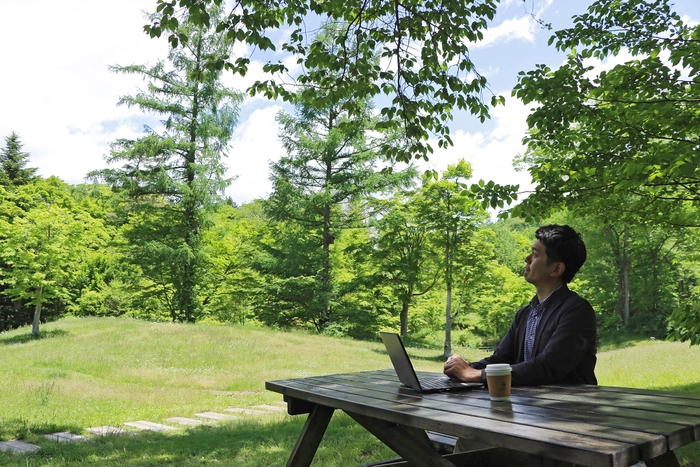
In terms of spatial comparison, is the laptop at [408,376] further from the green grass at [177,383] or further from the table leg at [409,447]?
the green grass at [177,383]

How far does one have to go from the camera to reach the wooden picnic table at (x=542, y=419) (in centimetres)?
154

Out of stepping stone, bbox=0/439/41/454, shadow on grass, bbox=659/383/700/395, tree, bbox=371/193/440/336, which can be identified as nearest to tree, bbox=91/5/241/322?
tree, bbox=371/193/440/336

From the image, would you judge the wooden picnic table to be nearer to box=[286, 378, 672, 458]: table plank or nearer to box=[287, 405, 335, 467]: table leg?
box=[286, 378, 672, 458]: table plank

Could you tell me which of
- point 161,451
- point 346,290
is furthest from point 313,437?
point 346,290

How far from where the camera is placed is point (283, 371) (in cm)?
1413

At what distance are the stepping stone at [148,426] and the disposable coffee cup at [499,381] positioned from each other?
636 cm

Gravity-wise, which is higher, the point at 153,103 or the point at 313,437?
the point at 153,103

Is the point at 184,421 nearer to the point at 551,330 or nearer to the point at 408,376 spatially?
the point at 408,376

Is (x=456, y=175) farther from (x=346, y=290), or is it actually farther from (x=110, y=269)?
(x=110, y=269)

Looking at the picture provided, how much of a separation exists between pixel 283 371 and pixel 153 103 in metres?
16.9

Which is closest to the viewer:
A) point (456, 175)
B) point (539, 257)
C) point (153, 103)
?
point (539, 257)

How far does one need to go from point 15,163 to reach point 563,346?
133 feet

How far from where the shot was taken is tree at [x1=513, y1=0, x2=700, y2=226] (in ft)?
17.5

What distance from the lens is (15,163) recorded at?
35625 mm
